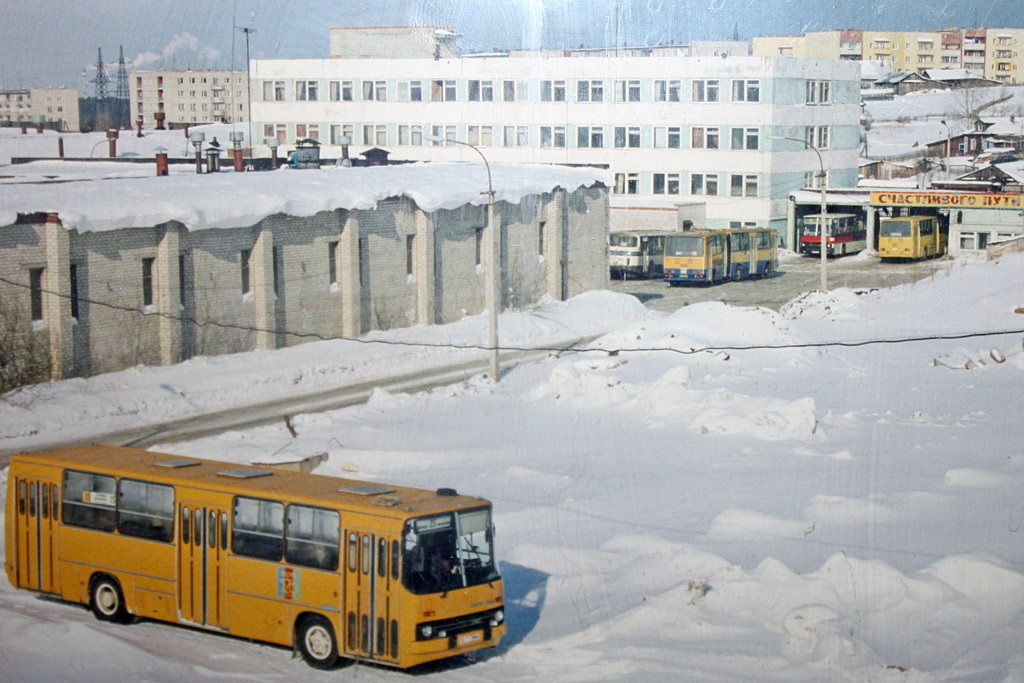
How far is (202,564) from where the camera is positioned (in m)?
9.97

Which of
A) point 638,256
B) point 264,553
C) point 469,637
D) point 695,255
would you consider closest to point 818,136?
point 638,256

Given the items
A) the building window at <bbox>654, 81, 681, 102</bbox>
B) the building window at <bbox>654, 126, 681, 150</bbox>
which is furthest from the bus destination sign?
the building window at <bbox>654, 81, 681, 102</bbox>

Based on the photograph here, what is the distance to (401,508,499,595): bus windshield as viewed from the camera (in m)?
9.17

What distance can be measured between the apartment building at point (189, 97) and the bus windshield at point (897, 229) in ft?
92.5

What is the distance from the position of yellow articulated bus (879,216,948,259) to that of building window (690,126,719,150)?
318 inches

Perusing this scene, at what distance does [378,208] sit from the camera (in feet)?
95.7

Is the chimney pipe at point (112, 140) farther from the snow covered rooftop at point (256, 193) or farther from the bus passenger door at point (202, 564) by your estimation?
the bus passenger door at point (202, 564)

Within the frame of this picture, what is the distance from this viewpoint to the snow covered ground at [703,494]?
30.9 ft

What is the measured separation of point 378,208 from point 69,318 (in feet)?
32.9

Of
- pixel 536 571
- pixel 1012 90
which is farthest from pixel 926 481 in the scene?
pixel 1012 90

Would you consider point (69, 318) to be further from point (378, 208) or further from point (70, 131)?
point (70, 131)

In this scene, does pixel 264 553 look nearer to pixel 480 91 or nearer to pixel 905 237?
pixel 480 91

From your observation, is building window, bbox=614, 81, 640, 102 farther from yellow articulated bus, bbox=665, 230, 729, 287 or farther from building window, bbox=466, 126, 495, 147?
yellow articulated bus, bbox=665, 230, 729, 287

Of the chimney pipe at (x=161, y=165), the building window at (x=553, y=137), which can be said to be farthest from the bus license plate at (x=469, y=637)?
the building window at (x=553, y=137)
